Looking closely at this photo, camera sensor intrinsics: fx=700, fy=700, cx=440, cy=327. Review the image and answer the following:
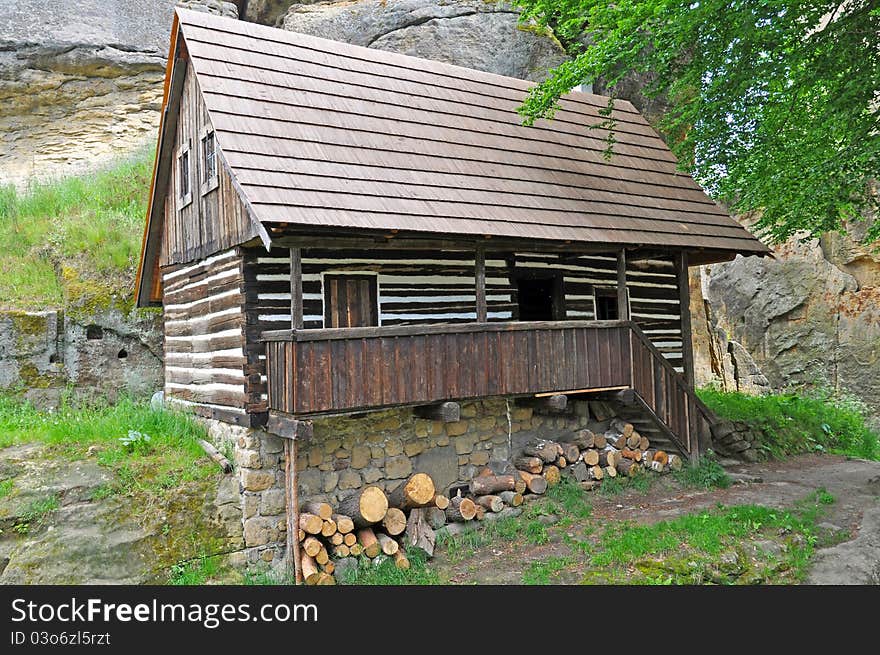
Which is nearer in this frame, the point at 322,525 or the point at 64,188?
the point at 322,525

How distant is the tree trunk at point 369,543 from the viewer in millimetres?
8891

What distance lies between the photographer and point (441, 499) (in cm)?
987

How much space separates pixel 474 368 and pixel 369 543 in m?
2.66

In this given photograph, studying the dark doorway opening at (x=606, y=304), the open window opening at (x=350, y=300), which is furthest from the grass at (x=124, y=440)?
the dark doorway opening at (x=606, y=304)

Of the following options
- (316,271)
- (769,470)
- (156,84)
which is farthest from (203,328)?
(156,84)

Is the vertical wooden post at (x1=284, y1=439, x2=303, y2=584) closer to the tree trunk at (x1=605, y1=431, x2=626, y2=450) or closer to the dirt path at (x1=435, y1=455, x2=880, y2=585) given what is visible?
the dirt path at (x1=435, y1=455, x2=880, y2=585)

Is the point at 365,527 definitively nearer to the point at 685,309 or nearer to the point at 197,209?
the point at 197,209

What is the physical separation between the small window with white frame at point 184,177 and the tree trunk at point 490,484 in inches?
242

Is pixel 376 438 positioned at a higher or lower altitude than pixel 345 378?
lower

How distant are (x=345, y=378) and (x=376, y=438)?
5.25 feet

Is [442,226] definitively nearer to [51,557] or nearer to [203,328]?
[203,328]

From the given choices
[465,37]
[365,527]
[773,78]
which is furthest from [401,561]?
[465,37]

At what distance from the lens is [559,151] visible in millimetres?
12750

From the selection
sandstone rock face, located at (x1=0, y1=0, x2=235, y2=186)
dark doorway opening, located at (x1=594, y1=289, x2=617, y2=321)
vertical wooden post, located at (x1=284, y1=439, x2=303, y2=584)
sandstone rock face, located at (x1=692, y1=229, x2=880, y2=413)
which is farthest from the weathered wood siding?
sandstone rock face, located at (x1=0, y1=0, x2=235, y2=186)
